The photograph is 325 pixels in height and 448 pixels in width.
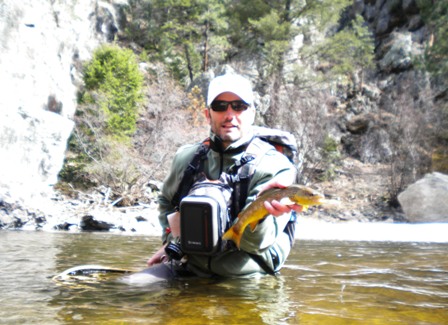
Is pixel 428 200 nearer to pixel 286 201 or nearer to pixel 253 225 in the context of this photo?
pixel 253 225

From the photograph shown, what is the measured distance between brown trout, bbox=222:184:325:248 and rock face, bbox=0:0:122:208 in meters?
13.1

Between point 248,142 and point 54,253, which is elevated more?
point 248,142

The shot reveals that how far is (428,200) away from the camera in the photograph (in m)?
15.5

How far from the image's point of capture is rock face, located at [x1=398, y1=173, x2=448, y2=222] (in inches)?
594

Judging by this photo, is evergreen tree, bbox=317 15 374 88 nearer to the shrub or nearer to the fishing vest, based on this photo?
the shrub

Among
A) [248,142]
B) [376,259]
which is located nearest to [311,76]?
[376,259]

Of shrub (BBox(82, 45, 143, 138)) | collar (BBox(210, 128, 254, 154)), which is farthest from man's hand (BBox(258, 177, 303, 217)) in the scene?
shrub (BBox(82, 45, 143, 138))

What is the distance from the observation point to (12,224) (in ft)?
41.2

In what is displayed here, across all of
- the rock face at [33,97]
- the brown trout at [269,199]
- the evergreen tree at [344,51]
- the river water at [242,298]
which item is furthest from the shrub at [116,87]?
the brown trout at [269,199]

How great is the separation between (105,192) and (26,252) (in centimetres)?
1200

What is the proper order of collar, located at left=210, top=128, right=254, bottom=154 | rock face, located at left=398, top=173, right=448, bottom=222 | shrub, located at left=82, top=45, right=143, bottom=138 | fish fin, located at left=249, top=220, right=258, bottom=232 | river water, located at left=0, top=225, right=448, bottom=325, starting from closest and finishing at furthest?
river water, located at left=0, top=225, right=448, bottom=325 < fish fin, located at left=249, top=220, right=258, bottom=232 < collar, located at left=210, top=128, right=254, bottom=154 < rock face, located at left=398, top=173, right=448, bottom=222 < shrub, located at left=82, top=45, right=143, bottom=138

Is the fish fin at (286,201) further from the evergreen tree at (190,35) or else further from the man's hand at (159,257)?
the evergreen tree at (190,35)

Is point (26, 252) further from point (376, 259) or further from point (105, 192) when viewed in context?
point (105, 192)

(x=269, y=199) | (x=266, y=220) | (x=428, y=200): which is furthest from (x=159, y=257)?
(x=428, y=200)
